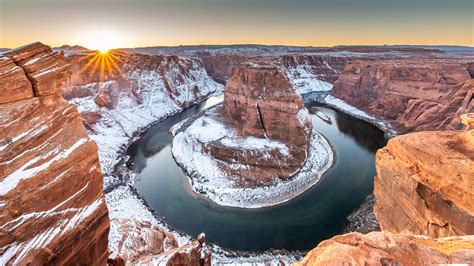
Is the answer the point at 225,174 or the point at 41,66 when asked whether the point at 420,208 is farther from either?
the point at 225,174

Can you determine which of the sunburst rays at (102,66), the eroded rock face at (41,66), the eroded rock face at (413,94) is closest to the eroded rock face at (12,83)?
the eroded rock face at (41,66)

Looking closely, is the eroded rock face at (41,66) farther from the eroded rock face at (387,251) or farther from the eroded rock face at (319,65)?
the eroded rock face at (319,65)

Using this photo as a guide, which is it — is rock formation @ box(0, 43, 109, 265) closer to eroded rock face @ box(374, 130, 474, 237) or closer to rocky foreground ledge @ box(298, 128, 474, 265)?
rocky foreground ledge @ box(298, 128, 474, 265)

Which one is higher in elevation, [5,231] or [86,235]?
[5,231]

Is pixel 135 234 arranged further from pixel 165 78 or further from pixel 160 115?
pixel 165 78

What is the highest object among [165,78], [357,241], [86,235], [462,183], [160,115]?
[357,241]

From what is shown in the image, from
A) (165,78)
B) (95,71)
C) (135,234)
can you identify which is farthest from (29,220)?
(165,78)

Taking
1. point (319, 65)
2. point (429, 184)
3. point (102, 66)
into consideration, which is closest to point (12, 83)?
point (429, 184)
